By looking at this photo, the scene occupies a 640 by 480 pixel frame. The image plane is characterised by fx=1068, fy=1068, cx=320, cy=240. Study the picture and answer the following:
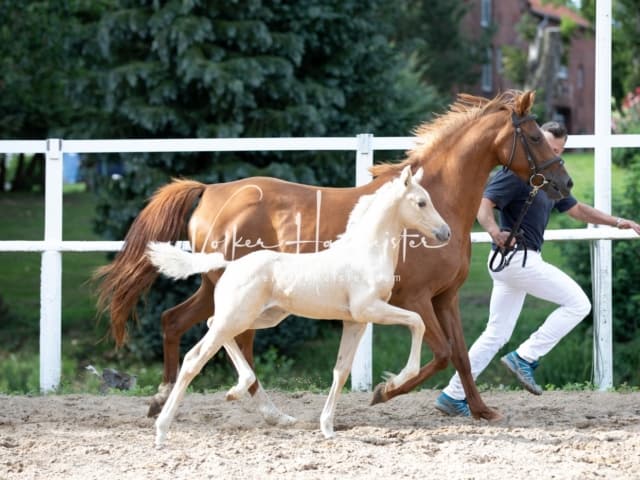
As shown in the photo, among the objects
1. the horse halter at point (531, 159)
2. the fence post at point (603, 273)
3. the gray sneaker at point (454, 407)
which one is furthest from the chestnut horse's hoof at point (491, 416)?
the fence post at point (603, 273)

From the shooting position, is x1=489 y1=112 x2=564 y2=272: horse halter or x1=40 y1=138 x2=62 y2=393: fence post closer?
x1=489 y1=112 x2=564 y2=272: horse halter

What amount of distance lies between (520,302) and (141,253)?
2386mm

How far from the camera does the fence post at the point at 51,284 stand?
312 inches

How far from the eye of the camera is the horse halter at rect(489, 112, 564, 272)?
6.16 m

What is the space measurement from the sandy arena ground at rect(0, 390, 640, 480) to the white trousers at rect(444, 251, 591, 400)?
1.20 ft

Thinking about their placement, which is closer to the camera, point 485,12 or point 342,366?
point 342,366

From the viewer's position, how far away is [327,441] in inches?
213

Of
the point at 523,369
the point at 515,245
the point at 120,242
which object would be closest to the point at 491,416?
the point at 523,369

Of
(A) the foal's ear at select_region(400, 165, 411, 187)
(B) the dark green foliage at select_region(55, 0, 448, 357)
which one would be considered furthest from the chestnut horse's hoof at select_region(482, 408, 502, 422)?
Answer: (B) the dark green foliage at select_region(55, 0, 448, 357)

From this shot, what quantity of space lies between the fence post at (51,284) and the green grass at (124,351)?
6.7 inches

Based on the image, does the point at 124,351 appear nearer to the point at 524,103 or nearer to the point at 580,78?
the point at 524,103

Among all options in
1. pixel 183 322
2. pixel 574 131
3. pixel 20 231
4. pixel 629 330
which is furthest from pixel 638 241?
pixel 574 131

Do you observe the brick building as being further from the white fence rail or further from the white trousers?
the white trousers

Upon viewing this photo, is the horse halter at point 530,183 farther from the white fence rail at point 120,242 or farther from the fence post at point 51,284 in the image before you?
the fence post at point 51,284
